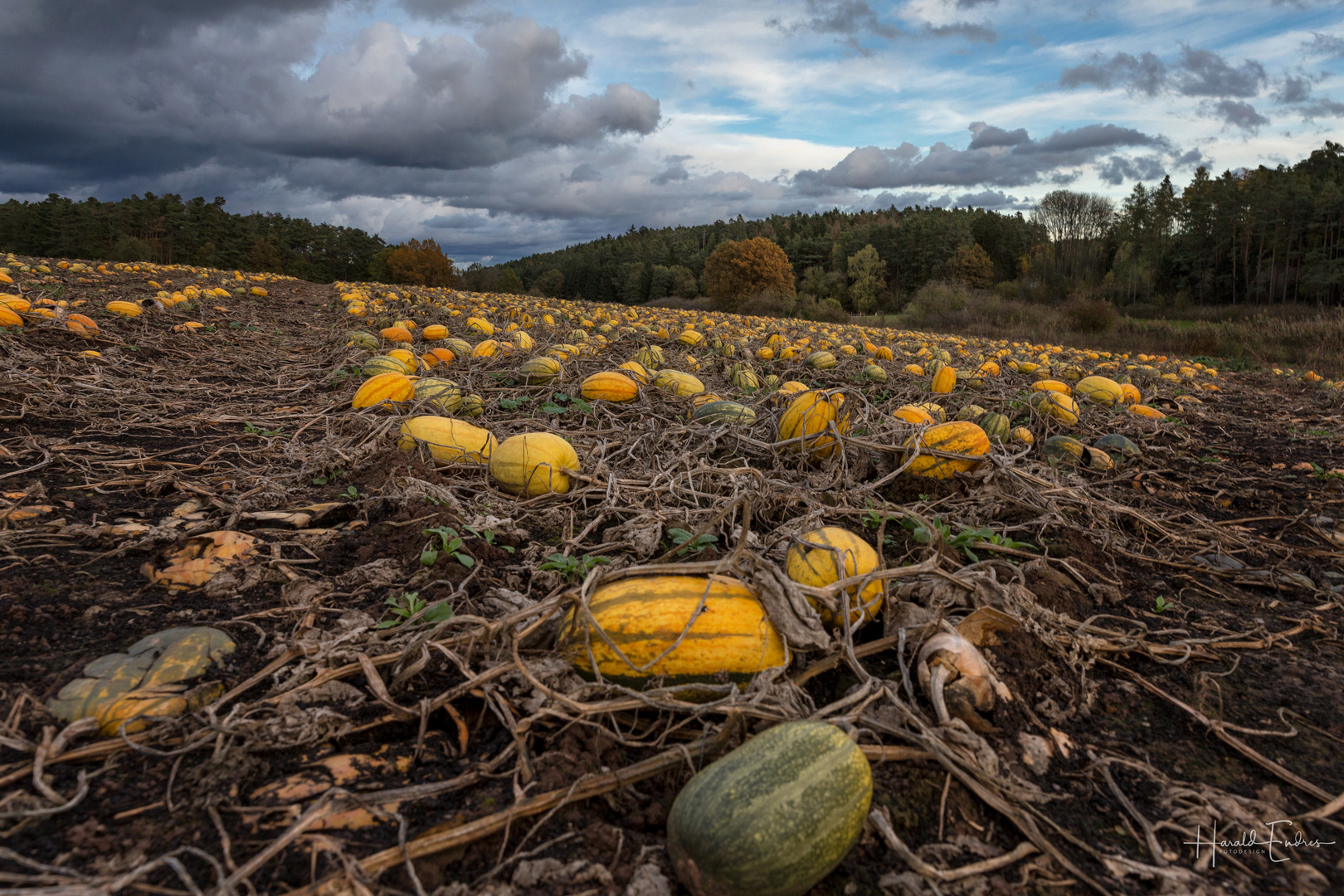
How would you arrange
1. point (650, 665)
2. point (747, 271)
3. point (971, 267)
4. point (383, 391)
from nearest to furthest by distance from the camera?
1. point (650, 665)
2. point (383, 391)
3. point (747, 271)
4. point (971, 267)

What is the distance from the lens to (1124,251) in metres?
46.9

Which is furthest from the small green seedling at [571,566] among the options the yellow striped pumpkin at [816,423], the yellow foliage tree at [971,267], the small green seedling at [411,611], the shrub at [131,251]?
the yellow foliage tree at [971,267]

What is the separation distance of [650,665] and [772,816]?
0.56 m

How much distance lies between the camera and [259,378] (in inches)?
241

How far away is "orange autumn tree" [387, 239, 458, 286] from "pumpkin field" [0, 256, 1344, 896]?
152ft

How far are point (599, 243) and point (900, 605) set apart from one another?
131 metres

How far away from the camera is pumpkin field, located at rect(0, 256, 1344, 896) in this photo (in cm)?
136

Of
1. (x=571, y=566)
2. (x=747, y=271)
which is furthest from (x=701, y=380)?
(x=747, y=271)

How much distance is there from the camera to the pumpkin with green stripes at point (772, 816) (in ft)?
4.20

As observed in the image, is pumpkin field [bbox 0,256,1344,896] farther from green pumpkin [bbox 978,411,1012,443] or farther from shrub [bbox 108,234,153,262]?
shrub [bbox 108,234,153,262]

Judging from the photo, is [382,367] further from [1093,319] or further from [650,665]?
[1093,319]

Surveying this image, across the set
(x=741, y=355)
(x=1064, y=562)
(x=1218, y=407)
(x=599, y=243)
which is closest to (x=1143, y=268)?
(x=1218, y=407)

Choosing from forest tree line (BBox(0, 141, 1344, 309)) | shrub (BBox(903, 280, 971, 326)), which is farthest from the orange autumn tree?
shrub (BBox(903, 280, 971, 326))

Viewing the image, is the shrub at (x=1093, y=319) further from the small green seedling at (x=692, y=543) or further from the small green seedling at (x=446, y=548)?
the small green seedling at (x=446, y=548)
